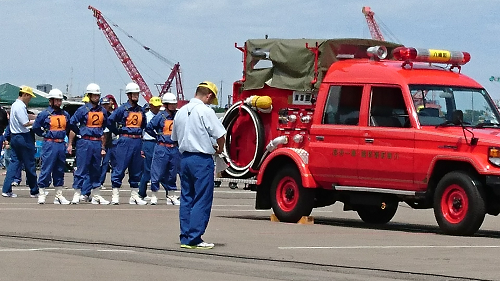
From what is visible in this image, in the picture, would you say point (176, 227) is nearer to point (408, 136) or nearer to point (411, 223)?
point (408, 136)

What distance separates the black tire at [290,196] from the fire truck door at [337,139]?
0.35 metres

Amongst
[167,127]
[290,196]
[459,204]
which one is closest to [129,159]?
[167,127]

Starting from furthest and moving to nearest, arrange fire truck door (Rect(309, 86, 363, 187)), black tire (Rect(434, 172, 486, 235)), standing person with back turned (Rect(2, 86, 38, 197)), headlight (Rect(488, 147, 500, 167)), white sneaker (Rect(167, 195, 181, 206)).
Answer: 1. standing person with back turned (Rect(2, 86, 38, 197))
2. white sneaker (Rect(167, 195, 181, 206))
3. fire truck door (Rect(309, 86, 363, 187))
4. black tire (Rect(434, 172, 486, 235))
5. headlight (Rect(488, 147, 500, 167))

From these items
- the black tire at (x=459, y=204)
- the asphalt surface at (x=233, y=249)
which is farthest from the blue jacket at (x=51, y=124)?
the black tire at (x=459, y=204)

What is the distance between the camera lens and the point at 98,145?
2200 cm

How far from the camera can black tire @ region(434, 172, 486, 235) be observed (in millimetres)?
15750

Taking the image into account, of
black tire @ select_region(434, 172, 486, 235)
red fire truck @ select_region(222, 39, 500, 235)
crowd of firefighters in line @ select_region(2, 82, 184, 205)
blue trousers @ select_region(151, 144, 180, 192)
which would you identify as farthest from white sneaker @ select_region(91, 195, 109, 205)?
black tire @ select_region(434, 172, 486, 235)

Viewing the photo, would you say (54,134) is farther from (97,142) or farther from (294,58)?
(294,58)

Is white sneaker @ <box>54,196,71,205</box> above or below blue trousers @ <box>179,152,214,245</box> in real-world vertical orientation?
below

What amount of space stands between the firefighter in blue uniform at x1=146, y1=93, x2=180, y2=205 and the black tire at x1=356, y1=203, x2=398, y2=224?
176 inches

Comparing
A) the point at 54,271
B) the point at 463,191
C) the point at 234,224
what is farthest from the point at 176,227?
the point at 54,271

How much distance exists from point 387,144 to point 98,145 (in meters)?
6.90

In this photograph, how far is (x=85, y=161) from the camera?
21.9 metres

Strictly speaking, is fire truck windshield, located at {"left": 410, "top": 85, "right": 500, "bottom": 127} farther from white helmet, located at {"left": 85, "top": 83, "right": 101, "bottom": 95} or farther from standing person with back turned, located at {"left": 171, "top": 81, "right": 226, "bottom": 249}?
white helmet, located at {"left": 85, "top": 83, "right": 101, "bottom": 95}
